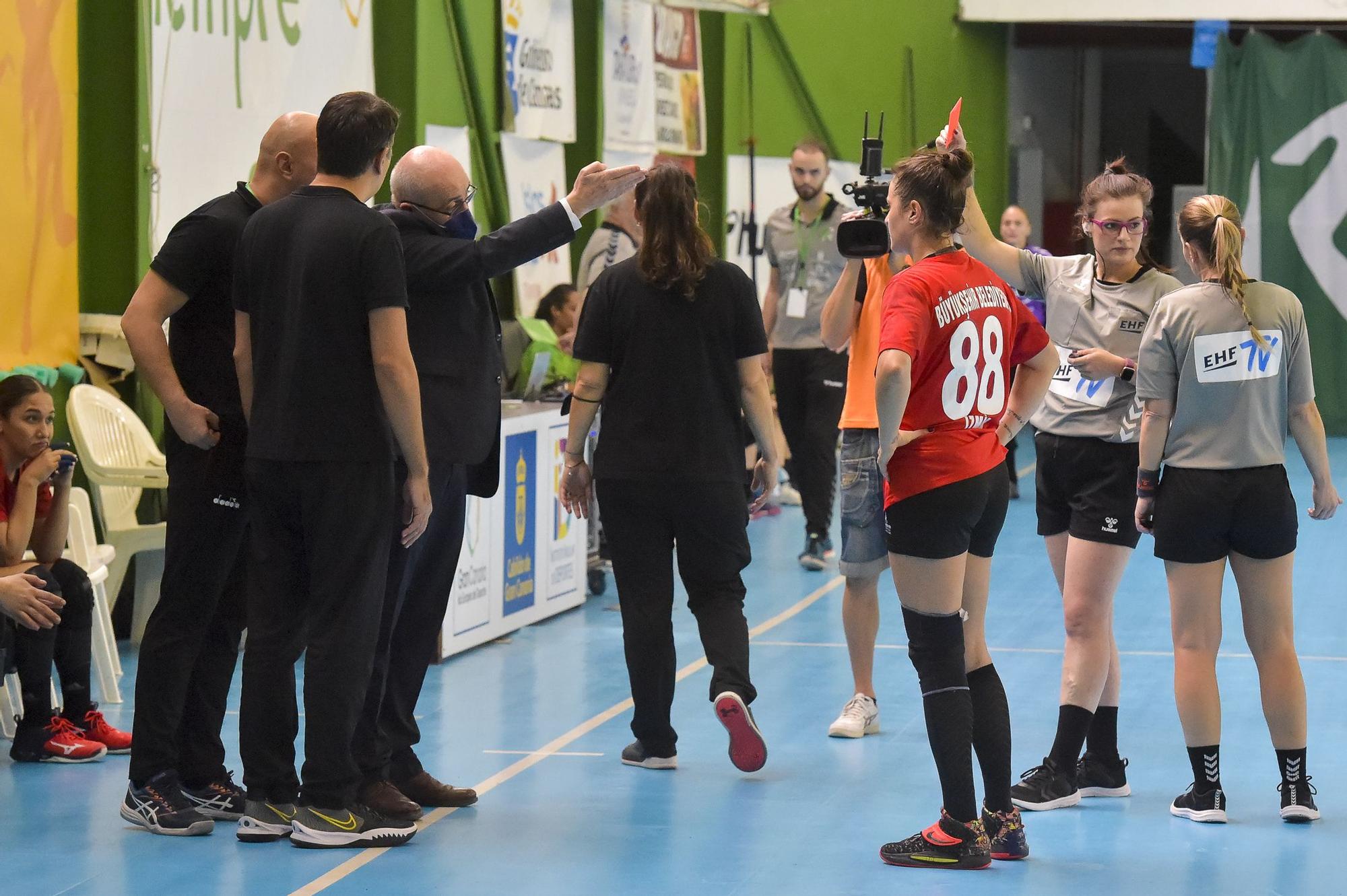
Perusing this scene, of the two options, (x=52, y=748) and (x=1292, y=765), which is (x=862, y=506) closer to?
(x=1292, y=765)

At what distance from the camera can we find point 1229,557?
4207 millimetres

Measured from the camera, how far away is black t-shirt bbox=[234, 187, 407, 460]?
3730mm

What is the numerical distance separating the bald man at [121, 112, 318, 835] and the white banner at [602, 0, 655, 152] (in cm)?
649

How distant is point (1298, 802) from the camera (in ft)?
13.7

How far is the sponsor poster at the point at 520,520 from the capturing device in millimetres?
6637

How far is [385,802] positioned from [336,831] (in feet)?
0.78

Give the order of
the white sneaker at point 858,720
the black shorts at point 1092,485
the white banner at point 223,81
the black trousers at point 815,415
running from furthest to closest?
the black trousers at point 815,415 < the white banner at point 223,81 < the white sneaker at point 858,720 < the black shorts at point 1092,485

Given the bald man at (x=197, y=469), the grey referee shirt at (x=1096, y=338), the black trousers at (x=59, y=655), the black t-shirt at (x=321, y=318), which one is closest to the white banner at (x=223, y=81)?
A: the black trousers at (x=59, y=655)

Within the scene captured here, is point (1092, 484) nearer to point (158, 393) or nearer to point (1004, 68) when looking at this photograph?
point (158, 393)

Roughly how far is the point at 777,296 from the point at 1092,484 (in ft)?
13.6

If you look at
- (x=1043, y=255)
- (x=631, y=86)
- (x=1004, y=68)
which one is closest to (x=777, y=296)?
(x=631, y=86)

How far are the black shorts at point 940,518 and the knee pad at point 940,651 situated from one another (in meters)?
Answer: 0.14

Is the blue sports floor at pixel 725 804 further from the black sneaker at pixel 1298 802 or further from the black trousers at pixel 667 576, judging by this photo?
the black trousers at pixel 667 576

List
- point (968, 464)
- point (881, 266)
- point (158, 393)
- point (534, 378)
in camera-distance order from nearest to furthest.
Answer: point (968, 464) < point (158, 393) < point (881, 266) < point (534, 378)
